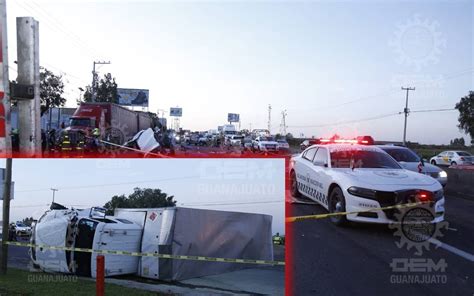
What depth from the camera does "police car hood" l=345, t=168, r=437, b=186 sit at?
754cm

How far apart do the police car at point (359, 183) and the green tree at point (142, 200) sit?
3056mm

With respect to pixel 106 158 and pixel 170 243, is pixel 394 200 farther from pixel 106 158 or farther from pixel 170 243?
pixel 106 158

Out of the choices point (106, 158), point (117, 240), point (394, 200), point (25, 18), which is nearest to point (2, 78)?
point (25, 18)

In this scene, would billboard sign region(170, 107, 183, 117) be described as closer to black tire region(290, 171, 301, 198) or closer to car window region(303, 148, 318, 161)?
car window region(303, 148, 318, 161)

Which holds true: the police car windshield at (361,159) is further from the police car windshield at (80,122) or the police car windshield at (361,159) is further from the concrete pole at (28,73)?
the police car windshield at (80,122)

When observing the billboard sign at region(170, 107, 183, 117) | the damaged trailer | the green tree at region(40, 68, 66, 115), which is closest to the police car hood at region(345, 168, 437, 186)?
the damaged trailer

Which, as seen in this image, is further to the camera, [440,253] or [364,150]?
[364,150]

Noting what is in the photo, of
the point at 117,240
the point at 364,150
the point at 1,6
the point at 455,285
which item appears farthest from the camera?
the point at 364,150

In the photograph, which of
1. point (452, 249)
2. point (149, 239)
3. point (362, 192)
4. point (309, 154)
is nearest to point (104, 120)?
point (309, 154)

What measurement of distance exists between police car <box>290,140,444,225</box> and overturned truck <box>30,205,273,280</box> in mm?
2356

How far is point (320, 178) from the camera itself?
8227mm

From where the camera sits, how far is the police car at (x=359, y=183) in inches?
289

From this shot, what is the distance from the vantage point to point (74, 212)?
6.32 m

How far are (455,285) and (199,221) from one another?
10.5ft
